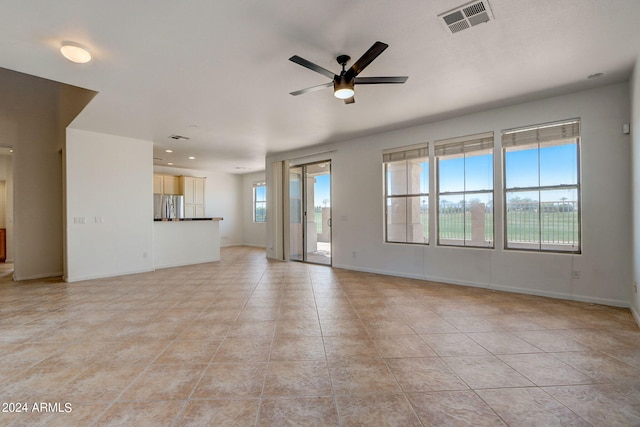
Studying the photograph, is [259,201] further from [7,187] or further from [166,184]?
[7,187]

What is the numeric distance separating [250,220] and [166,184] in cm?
308

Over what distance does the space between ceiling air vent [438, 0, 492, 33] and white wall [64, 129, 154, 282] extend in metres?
5.90

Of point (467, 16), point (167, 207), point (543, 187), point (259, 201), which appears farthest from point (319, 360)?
point (259, 201)

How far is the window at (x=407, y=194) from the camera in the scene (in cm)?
521

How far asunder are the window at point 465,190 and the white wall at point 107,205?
576 cm

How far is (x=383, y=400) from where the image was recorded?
1808mm

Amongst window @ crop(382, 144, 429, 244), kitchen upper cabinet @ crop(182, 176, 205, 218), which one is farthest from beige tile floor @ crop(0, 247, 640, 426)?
kitchen upper cabinet @ crop(182, 176, 205, 218)

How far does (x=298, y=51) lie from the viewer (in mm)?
2742

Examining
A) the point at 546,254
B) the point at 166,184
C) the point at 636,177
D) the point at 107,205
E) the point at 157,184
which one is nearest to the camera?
the point at 636,177

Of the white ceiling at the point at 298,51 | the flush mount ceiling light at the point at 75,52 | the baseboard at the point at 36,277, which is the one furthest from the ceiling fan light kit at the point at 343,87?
the baseboard at the point at 36,277

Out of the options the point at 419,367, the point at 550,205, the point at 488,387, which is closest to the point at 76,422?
the point at 419,367

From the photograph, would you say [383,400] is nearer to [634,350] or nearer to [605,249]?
[634,350]

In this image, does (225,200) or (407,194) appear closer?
(407,194)

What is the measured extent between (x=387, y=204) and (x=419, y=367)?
3.79 metres
